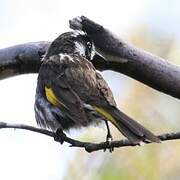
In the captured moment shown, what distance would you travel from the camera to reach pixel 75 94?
2645mm

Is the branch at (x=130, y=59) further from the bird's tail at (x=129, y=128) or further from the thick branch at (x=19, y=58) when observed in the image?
the thick branch at (x=19, y=58)

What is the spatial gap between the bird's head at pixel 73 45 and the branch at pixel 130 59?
0.60ft

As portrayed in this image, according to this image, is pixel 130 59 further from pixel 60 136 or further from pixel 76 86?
pixel 60 136

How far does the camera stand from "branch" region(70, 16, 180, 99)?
253 centimetres

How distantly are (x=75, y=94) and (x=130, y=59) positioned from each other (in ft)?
0.87

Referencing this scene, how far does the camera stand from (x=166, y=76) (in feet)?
8.27

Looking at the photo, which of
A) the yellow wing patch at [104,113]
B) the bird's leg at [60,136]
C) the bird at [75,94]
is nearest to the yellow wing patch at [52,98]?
the bird at [75,94]

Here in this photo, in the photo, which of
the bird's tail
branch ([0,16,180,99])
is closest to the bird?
the bird's tail

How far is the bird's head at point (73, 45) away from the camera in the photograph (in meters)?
2.88

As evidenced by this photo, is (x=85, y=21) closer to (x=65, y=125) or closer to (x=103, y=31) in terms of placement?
(x=103, y=31)

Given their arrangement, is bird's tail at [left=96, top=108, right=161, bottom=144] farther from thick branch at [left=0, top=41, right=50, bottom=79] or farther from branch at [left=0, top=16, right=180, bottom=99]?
thick branch at [left=0, top=41, right=50, bottom=79]

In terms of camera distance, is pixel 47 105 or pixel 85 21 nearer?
pixel 85 21

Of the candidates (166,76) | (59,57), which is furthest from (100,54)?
(59,57)

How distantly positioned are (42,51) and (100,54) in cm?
42
